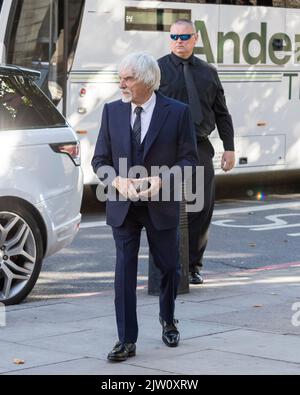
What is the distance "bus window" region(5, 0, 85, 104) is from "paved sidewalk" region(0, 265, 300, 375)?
5276 millimetres

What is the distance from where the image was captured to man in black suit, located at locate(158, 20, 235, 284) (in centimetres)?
955

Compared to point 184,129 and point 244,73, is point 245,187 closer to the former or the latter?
point 244,73

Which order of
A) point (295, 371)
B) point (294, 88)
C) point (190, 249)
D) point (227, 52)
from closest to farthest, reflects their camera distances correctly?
point (295, 371), point (190, 249), point (227, 52), point (294, 88)

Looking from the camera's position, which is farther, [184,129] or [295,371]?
[184,129]

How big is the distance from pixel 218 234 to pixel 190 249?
11.3 feet

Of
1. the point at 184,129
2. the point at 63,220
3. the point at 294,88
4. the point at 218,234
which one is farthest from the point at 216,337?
the point at 294,88

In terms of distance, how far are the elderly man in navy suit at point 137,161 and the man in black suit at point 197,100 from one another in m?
2.25

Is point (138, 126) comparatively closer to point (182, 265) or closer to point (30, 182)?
point (30, 182)

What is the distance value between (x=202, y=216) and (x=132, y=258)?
277cm

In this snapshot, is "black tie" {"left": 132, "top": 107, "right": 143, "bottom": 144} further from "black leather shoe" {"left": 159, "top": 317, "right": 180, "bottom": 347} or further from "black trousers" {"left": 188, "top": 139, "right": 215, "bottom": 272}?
"black trousers" {"left": 188, "top": 139, "right": 215, "bottom": 272}

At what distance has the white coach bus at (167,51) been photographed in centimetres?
1449

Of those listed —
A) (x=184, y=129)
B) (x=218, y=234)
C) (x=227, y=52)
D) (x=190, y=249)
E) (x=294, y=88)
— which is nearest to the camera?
(x=184, y=129)

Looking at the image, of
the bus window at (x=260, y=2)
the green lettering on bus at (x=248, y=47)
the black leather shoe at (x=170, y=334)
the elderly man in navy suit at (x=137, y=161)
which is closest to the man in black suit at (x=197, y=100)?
the elderly man in navy suit at (x=137, y=161)

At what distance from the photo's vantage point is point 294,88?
57.2ft
